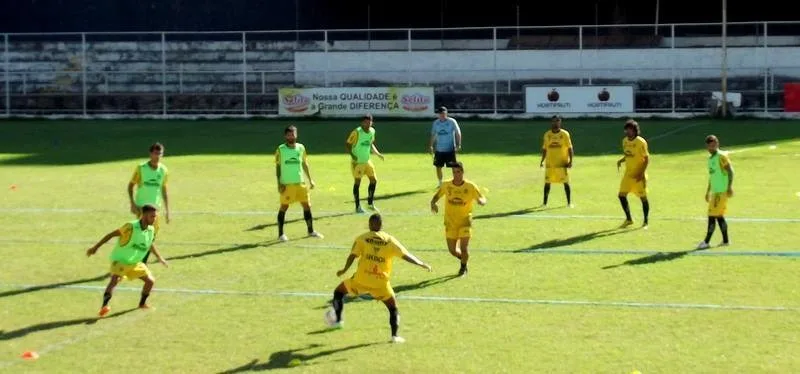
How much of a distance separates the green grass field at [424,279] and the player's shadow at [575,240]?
3.5 inches

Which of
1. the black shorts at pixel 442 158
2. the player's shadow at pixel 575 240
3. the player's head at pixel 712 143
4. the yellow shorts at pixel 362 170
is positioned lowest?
the player's shadow at pixel 575 240

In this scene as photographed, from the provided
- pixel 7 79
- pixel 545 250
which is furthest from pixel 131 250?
pixel 7 79

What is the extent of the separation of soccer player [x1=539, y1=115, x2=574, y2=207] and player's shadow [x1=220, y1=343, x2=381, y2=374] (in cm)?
1239

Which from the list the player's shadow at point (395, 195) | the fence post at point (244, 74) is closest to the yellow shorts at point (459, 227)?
the player's shadow at point (395, 195)

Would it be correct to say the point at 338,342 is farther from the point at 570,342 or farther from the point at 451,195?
the point at 451,195

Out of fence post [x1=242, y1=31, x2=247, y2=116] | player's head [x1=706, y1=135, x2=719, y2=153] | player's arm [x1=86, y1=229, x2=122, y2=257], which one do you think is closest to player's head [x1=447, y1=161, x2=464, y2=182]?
player's head [x1=706, y1=135, x2=719, y2=153]

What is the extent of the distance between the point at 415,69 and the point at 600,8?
9980 millimetres

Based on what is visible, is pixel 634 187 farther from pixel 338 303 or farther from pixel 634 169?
pixel 338 303

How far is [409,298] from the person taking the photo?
16953 millimetres

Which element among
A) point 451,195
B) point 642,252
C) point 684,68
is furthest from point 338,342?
point 684,68

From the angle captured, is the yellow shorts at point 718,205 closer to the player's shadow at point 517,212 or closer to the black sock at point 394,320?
the player's shadow at point 517,212

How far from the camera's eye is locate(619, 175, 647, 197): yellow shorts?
2311 cm

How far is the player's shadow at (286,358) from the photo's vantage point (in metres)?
13.5

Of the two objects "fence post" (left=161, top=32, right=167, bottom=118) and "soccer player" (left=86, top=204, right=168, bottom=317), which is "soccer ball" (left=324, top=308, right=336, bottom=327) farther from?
"fence post" (left=161, top=32, right=167, bottom=118)
